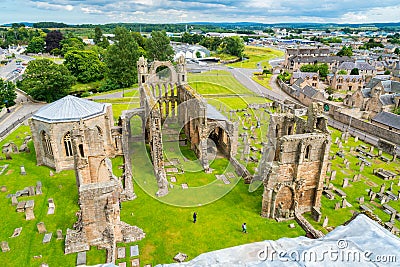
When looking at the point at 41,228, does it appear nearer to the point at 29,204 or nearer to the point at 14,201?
the point at 29,204

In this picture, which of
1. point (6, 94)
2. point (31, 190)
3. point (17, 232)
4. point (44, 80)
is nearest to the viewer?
point (17, 232)

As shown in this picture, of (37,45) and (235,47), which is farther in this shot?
(37,45)

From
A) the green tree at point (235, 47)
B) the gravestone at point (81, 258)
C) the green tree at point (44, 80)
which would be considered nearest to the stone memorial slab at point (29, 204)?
the gravestone at point (81, 258)

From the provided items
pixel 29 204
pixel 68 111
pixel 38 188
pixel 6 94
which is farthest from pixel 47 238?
pixel 6 94

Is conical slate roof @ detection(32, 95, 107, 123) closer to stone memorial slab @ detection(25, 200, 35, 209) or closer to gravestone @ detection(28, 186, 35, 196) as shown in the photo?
gravestone @ detection(28, 186, 35, 196)

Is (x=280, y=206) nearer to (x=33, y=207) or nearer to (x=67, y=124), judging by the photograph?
(x=33, y=207)

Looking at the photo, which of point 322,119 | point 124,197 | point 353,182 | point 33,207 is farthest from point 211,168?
point 33,207
